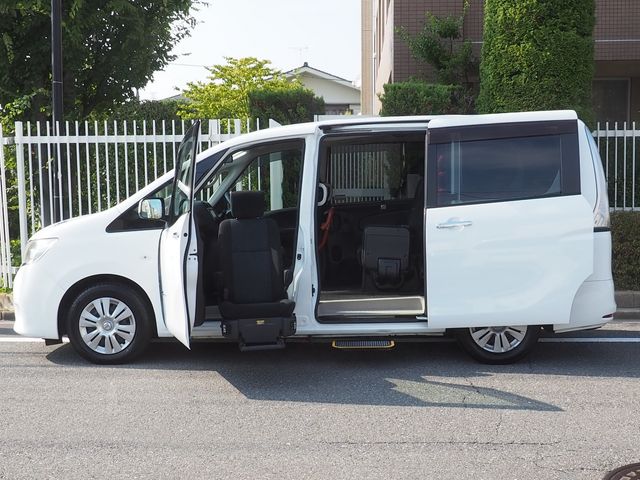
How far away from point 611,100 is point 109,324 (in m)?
12.8

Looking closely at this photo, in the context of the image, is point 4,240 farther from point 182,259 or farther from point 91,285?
point 182,259

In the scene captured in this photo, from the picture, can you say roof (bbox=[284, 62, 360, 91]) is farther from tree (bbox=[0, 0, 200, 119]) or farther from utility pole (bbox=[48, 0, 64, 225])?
utility pole (bbox=[48, 0, 64, 225])

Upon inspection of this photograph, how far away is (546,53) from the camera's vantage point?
10.8m

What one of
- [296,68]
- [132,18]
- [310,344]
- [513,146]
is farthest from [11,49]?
[296,68]

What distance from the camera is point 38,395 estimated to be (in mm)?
5930

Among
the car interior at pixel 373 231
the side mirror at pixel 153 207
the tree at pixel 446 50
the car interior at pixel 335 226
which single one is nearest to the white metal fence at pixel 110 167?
the car interior at pixel 373 231

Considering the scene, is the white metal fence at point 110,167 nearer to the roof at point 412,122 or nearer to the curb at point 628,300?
the curb at point 628,300

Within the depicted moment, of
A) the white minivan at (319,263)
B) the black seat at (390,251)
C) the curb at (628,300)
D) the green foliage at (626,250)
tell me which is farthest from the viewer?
the green foliage at (626,250)

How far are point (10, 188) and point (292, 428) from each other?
10549mm

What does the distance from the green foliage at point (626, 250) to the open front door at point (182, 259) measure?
5.41 metres

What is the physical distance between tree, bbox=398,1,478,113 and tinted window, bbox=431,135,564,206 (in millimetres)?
6998

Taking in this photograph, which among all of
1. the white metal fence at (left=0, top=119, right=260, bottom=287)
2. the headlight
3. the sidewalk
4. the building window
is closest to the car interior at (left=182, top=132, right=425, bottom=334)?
the headlight

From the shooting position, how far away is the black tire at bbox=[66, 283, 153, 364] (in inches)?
260

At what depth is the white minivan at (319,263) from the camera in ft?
20.8
